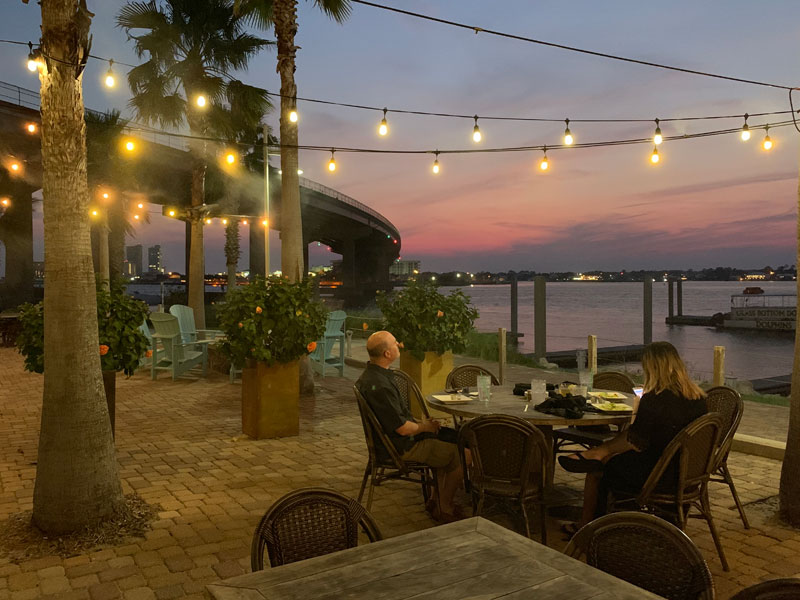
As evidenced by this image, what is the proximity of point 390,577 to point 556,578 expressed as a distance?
0.52 meters

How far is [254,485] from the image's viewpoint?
5.65 m

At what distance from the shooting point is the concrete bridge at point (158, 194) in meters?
23.3

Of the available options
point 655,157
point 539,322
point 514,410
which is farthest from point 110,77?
point 539,322

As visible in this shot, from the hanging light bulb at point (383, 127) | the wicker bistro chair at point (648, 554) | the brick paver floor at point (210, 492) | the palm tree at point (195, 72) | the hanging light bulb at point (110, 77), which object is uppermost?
the palm tree at point (195, 72)

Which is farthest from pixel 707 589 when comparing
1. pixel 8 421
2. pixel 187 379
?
pixel 187 379

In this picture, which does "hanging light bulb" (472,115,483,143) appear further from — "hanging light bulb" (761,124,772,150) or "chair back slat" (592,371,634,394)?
"chair back slat" (592,371,634,394)

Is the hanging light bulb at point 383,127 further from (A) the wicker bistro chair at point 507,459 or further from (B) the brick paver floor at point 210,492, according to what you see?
(A) the wicker bistro chair at point 507,459

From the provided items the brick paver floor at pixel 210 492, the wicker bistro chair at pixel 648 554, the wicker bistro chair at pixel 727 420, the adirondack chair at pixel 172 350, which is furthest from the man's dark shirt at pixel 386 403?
the adirondack chair at pixel 172 350

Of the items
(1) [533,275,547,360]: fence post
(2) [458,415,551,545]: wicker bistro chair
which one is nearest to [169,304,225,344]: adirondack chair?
(1) [533,275,547,360]: fence post

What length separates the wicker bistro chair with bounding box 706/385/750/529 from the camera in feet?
14.3

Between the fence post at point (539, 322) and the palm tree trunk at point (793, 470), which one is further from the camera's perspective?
the fence post at point (539, 322)

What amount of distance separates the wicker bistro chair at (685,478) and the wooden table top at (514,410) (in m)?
0.52

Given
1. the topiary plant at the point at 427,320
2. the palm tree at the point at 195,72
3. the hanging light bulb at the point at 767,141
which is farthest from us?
the palm tree at the point at 195,72

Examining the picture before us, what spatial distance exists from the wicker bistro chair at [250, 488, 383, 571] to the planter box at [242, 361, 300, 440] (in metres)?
4.77
